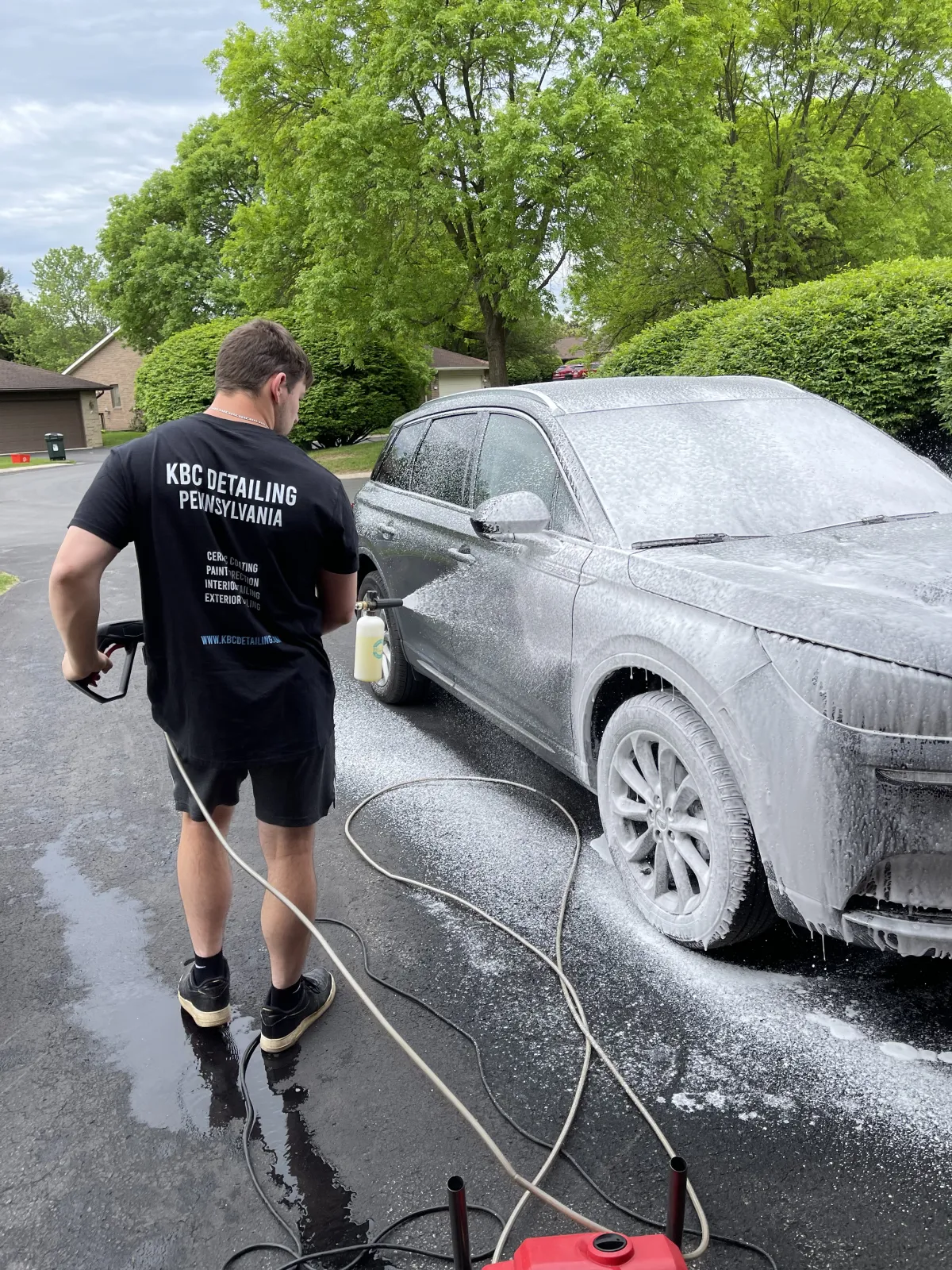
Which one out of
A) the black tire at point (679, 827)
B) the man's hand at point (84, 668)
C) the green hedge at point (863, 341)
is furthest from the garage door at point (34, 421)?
the black tire at point (679, 827)

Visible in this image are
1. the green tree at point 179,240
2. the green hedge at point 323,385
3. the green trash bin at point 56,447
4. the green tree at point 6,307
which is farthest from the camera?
the green tree at point 6,307

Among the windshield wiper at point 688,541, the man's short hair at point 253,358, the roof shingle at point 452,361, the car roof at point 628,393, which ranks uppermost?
the roof shingle at point 452,361

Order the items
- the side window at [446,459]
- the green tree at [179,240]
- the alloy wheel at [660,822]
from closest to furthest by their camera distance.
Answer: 1. the alloy wheel at [660,822]
2. the side window at [446,459]
3. the green tree at [179,240]

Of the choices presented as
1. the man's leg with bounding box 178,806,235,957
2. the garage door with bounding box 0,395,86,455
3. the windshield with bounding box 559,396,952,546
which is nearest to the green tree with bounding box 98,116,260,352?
the garage door with bounding box 0,395,86,455

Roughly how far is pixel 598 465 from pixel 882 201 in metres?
24.0

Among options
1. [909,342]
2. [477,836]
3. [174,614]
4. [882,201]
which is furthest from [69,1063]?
[882,201]

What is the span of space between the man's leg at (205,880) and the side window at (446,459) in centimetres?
230

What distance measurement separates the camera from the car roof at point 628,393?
407cm

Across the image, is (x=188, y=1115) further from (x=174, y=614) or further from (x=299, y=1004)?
(x=174, y=614)

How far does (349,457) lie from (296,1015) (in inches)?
882

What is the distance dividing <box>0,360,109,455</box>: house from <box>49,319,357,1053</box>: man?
152ft

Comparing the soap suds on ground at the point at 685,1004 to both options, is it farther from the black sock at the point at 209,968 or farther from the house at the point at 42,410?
the house at the point at 42,410

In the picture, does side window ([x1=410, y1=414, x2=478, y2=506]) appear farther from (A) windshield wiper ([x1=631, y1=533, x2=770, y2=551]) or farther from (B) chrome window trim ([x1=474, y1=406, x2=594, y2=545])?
(A) windshield wiper ([x1=631, y1=533, x2=770, y2=551])

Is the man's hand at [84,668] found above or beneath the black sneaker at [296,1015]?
above
